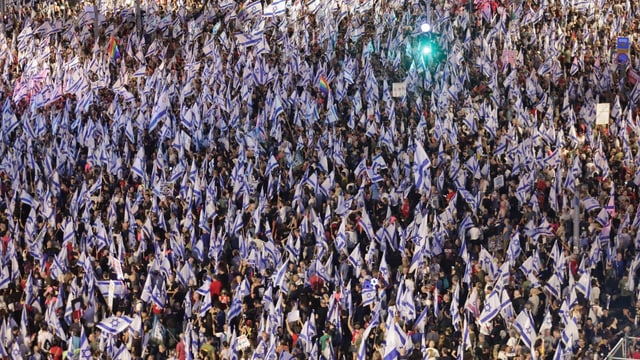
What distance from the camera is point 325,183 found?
118ft

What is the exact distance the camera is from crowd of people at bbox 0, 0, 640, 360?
29.1m

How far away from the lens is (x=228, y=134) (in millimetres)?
41156

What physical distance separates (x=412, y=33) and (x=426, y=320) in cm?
2005

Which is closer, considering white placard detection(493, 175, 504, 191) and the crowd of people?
the crowd of people

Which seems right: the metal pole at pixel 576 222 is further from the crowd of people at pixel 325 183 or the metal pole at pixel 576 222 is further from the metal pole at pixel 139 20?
the metal pole at pixel 139 20

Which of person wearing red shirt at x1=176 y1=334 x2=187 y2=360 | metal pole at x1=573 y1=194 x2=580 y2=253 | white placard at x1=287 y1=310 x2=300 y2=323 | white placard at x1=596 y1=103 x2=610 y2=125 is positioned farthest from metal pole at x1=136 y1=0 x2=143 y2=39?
person wearing red shirt at x1=176 y1=334 x2=187 y2=360

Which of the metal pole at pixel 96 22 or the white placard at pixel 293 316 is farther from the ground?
the white placard at pixel 293 316

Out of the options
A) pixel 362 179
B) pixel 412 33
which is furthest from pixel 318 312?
pixel 412 33

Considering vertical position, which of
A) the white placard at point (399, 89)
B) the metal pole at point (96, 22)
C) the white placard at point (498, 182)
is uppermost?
the white placard at point (498, 182)

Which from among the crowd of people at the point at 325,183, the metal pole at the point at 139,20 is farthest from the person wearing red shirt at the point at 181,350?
the metal pole at the point at 139,20

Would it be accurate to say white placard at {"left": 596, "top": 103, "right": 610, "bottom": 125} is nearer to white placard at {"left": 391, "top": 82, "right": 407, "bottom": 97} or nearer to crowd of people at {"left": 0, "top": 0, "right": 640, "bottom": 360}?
crowd of people at {"left": 0, "top": 0, "right": 640, "bottom": 360}

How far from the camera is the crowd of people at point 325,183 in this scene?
29.1 meters

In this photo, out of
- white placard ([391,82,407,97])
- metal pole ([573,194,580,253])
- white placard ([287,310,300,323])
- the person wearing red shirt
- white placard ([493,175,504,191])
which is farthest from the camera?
white placard ([391,82,407,97])

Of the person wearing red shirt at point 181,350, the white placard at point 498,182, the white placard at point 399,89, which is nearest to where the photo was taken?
the person wearing red shirt at point 181,350
